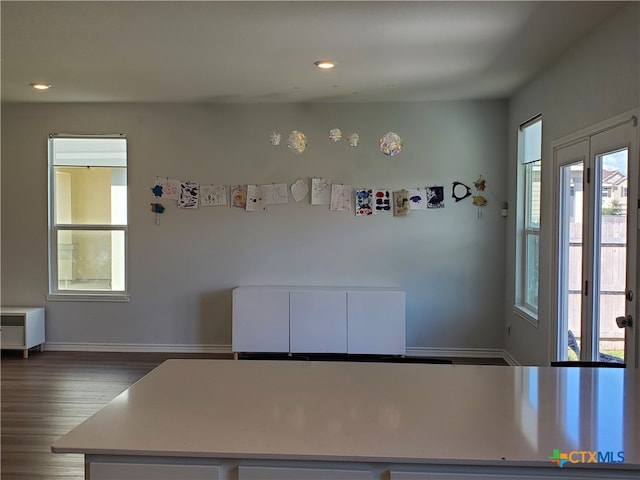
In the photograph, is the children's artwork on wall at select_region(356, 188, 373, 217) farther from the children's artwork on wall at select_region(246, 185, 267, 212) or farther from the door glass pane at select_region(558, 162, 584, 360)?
the door glass pane at select_region(558, 162, 584, 360)

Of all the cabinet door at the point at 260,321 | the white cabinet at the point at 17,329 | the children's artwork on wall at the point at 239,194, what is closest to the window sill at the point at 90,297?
the white cabinet at the point at 17,329

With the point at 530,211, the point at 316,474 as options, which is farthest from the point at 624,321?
the point at 316,474

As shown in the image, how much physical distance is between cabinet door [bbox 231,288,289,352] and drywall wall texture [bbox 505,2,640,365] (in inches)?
87.6

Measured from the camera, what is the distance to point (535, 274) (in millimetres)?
4492

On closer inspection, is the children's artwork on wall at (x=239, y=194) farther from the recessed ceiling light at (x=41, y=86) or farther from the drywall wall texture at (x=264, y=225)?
the recessed ceiling light at (x=41, y=86)

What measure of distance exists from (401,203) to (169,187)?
7.93 ft

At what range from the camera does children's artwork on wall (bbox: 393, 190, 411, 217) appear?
5148 mm

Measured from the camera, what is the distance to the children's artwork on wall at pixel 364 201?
5.16 m

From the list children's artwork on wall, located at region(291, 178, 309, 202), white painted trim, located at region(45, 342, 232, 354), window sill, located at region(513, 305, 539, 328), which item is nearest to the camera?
window sill, located at region(513, 305, 539, 328)

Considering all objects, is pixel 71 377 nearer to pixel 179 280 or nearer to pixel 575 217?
pixel 179 280

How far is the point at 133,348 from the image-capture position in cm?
538

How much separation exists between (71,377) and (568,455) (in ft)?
14.5

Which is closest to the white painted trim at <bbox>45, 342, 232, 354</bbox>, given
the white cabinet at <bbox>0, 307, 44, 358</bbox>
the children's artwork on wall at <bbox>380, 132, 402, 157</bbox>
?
the white cabinet at <bbox>0, 307, 44, 358</bbox>

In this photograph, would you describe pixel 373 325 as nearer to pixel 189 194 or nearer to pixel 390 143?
pixel 390 143
